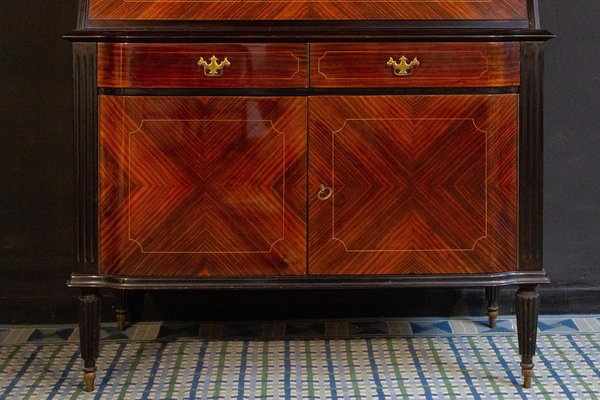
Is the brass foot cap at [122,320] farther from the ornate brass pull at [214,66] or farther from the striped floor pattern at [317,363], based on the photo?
the ornate brass pull at [214,66]

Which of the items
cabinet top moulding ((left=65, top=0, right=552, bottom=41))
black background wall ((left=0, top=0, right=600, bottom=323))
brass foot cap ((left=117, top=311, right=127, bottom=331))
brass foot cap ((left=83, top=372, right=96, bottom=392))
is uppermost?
cabinet top moulding ((left=65, top=0, right=552, bottom=41))

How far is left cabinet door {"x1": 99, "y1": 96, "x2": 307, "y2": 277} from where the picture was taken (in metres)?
2.30

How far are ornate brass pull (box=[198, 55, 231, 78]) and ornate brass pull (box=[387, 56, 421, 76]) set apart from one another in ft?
1.28

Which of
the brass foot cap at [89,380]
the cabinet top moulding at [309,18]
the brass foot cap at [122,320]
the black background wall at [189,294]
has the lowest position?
the brass foot cap at [89,380]

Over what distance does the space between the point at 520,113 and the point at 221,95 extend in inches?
28.3

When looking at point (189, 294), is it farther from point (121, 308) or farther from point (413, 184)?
point (413, 184)

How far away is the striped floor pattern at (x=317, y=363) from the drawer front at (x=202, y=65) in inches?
29.1

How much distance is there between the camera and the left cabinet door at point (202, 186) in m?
2.30

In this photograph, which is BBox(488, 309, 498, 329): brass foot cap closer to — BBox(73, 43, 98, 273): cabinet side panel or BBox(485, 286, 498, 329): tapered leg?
BBox(485, 286, 498, 329): tapered leg

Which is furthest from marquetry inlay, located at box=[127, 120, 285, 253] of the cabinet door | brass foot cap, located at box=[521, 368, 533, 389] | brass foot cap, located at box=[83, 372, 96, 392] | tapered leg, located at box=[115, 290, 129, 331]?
brass foot cap, located at box=[521, 368, 533, 389]

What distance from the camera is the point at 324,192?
2.33 m

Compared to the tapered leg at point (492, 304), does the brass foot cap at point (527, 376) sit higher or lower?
lower

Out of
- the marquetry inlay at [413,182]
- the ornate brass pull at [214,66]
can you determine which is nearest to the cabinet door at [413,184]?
the marquetry inlay at [413,182]

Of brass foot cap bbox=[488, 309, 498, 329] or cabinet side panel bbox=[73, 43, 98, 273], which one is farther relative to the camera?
brass foot cap bbox=[488, 309, 498, 329]
